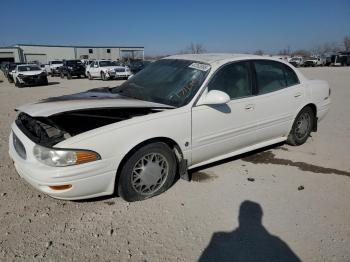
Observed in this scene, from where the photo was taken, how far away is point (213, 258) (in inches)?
96.1

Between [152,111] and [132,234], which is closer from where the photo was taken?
[132,234]

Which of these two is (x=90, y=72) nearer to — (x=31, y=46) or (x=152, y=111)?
(x=152, y=111)

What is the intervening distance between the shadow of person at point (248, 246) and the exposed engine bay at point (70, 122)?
60.3 inches

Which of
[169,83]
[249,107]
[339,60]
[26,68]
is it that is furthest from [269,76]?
[339,60]

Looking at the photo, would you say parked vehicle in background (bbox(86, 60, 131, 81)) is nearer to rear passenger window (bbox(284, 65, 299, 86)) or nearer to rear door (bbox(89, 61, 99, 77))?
rear door (bbox(89, 61, 99, 77))

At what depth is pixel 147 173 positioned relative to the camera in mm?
3240

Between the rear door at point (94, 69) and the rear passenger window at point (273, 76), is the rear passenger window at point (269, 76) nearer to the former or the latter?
the rear passenger window at point (273, 76)

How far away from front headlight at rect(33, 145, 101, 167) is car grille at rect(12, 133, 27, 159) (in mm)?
299

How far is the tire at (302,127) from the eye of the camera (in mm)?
4889

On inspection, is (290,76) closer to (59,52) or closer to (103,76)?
(103,76)

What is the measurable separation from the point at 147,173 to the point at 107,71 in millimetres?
20585

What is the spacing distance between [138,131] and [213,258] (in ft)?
4.64

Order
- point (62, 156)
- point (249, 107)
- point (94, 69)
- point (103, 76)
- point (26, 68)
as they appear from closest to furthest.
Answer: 1. point (62, 156)
2. point (249, 107)
3. point (26, 68)
4. point (103, 76)
5. point (94, 69)

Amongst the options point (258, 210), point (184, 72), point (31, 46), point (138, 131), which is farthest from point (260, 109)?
point (31, 46)
